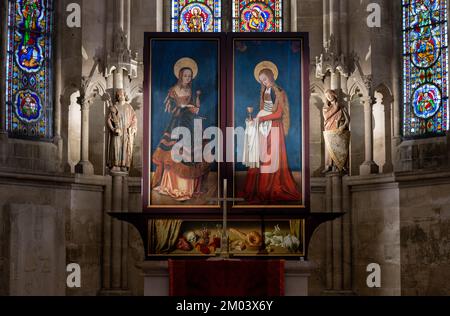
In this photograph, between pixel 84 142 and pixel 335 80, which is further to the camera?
pixel 335 80

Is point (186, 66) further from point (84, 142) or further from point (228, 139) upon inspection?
point (84, 142)

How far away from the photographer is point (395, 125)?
1781cm

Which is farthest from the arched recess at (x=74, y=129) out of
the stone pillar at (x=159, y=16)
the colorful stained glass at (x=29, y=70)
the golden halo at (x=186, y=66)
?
the golden halo at (x=186, y=66)

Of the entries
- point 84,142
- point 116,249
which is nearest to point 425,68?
point 84,142

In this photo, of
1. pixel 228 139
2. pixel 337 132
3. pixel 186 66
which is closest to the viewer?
pixel 228 139

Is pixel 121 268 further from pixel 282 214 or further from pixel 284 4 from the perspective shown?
pixel 284 4

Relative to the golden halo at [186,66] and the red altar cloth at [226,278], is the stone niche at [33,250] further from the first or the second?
the red altar cloth at [226,278]

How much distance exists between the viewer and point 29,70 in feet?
57.5

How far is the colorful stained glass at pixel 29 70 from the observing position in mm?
17234

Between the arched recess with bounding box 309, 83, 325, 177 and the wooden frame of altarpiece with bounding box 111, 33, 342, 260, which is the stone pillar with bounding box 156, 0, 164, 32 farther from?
the wooden frame of altarpiece with bounding box 111, 33, 342, 260

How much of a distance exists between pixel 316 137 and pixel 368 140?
1.23m

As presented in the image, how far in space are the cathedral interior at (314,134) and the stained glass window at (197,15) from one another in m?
1.18

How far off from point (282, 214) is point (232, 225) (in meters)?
0.87

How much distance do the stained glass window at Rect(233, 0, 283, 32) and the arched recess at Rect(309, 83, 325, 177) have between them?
1.94 meters
